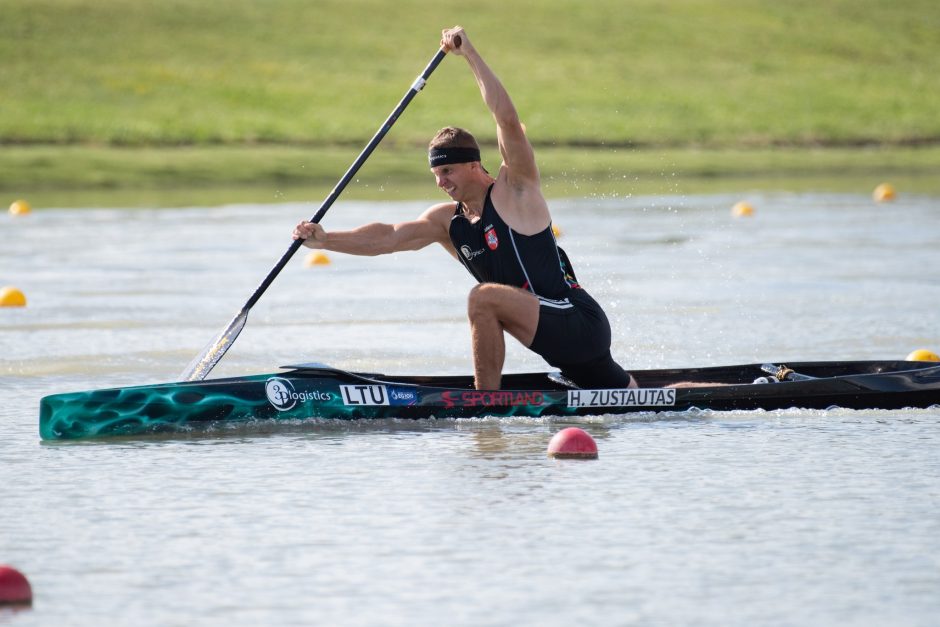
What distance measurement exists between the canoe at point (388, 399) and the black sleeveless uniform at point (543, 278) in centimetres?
24

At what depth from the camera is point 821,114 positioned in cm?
4362

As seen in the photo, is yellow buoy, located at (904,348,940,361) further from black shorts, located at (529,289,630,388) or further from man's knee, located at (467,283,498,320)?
man's knee, located at (467,283,498,320)

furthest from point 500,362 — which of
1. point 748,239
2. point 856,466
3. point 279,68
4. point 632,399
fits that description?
point 279,68

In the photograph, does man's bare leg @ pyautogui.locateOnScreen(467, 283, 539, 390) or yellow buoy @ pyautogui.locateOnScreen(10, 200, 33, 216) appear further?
yellow buoy @ pyautogui.locateOnScreen(10, 200, 33, 216)

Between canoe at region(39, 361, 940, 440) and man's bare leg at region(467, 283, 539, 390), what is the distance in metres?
0.15

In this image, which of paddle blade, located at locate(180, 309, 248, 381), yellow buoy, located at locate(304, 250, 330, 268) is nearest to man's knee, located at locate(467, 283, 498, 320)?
paddle blade, located at locate(180, 309, 248, 381)

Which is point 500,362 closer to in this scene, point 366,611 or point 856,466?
point 856,466

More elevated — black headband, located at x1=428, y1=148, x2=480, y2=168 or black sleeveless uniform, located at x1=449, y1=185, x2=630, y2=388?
black headband, located at x1=428, y1=148, x2=480, y2=168

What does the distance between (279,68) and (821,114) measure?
54.0 ft

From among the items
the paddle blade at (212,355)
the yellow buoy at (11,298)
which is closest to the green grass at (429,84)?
the yellow buoy at (11,298)

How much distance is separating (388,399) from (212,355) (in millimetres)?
1247

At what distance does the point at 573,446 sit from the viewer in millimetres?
7422

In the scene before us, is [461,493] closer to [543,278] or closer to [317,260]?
[543,278]

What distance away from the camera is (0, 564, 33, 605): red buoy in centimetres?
522
